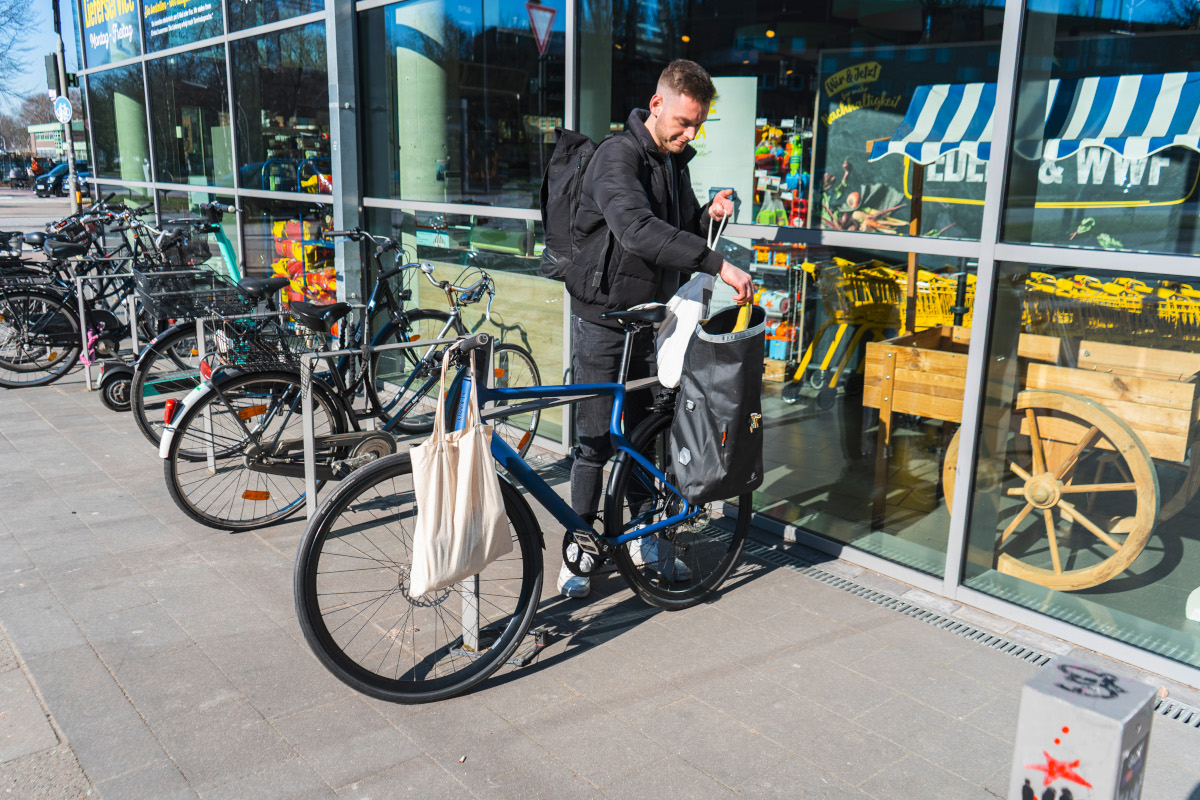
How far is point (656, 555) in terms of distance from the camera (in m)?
3.86

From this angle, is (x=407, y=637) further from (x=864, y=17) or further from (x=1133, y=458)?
(x=864, y=17)

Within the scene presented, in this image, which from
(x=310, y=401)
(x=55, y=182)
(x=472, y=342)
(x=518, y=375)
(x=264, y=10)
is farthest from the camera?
(x=55, y=182)

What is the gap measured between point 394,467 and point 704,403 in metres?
1.11

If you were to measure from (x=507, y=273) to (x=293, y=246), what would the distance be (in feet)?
9.50

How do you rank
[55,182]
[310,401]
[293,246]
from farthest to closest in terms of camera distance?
[55,182]
[293,246]
[310,401]

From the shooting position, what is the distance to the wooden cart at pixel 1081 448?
10.9ft

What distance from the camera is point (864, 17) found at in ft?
13.9

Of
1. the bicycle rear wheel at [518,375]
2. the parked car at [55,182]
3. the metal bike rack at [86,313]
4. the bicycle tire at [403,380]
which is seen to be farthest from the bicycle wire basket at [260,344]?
the parked car at [55,182]

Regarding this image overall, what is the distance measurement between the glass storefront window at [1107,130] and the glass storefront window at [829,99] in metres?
0.19

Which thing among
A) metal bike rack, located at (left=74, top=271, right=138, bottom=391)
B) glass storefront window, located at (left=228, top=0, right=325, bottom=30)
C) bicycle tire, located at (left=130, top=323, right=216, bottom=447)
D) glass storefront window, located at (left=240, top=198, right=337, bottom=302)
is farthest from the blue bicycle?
glass storefront window, located at (left=228, top=0, right=325, bottom=30)

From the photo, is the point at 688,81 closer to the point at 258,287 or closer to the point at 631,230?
the point at 631,230

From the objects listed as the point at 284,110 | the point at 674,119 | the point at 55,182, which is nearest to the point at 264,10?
the point at 284,110

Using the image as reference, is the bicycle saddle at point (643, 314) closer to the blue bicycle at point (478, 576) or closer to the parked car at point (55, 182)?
the blue bicycle at point (478, 576)

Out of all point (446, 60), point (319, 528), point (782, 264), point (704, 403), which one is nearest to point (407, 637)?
point (319, 528)
